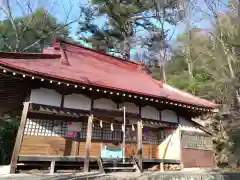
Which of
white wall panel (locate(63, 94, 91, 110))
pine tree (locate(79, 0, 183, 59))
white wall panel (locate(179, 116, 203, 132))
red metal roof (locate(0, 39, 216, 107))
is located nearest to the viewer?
red metal roof (locate(0, 39, 216, 107))

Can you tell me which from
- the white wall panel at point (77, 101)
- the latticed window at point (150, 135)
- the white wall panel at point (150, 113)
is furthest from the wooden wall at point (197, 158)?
the white wall panel at point (77, 101)

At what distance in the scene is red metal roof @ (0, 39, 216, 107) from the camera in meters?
7.79

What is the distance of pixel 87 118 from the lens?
31.0 ft

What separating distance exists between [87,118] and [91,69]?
2.45 m

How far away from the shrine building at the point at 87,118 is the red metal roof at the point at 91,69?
0.16ft

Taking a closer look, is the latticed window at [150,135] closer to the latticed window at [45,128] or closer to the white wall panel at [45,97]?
the latticed window at [45,128]

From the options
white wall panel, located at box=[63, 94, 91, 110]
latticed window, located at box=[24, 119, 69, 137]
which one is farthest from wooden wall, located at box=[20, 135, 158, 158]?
white wall panel, located at box=[63, 94, 91, 110]

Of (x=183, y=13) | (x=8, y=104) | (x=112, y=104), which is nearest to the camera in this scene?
(x=112, y=104)

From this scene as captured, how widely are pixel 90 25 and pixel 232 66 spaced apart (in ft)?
44.7

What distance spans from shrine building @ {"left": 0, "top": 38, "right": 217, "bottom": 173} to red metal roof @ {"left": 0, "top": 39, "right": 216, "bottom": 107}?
47 mm

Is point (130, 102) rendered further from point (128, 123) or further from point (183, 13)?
point (183, 13)

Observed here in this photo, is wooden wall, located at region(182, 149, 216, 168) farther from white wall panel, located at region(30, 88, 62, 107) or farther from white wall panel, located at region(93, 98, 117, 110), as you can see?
white wall panel, located at region(30, 88, 62, 107)

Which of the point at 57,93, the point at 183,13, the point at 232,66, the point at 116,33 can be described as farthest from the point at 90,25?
the point at 57,93

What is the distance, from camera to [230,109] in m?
14.6
